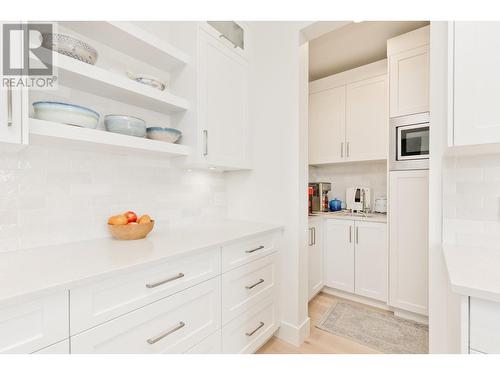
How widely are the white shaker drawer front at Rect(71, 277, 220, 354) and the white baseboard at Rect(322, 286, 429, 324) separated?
1751 mm

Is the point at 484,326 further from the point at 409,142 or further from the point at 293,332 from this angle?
the point at 409,142

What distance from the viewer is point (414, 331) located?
188cm

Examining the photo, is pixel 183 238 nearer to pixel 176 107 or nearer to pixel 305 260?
pixel 176 107

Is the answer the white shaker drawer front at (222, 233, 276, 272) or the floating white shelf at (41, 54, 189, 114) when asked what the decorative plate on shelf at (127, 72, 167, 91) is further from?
the white shaker drawer front at (222, 233, 276, 272)

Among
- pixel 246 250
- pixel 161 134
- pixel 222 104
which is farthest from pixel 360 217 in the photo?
pixel 161 134

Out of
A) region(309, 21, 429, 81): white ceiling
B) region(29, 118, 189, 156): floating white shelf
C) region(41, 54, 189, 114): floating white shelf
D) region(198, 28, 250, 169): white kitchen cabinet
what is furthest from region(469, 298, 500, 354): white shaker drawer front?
region(309, 21, 429, 81): white ceiling

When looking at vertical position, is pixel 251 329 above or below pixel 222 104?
below

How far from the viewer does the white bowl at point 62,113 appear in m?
1.00

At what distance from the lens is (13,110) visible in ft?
2.79

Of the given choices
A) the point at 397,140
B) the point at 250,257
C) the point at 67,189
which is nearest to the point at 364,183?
the point at 397,140

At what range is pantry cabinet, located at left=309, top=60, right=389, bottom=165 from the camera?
244 centimetres

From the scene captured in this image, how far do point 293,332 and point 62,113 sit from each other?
1938mm

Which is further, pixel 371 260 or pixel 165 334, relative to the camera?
pixel 371 260

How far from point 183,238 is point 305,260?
96 cm
